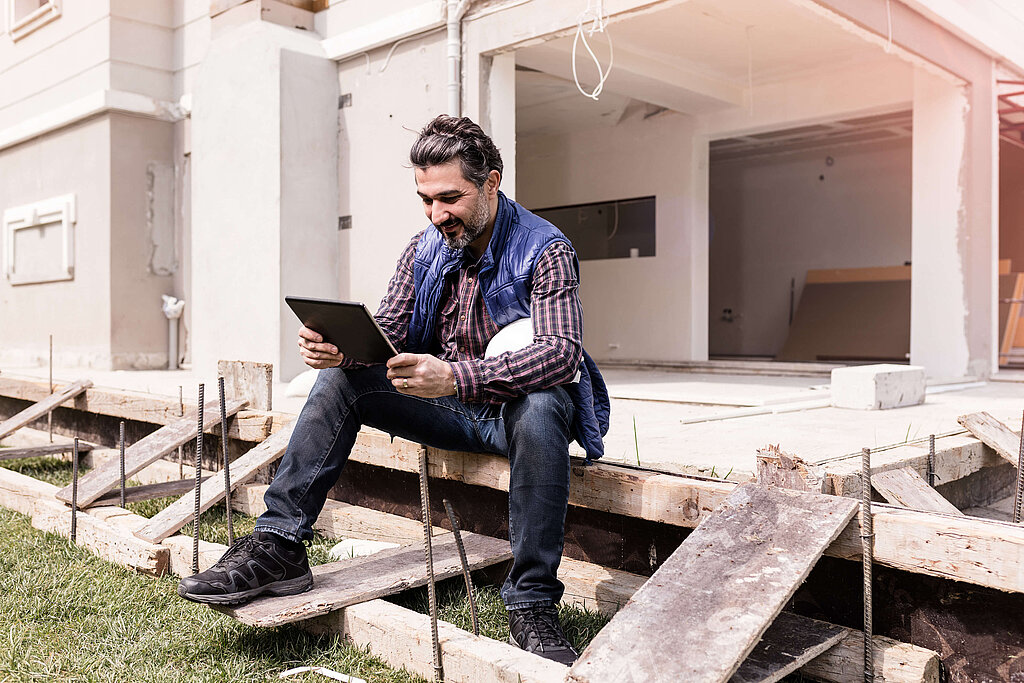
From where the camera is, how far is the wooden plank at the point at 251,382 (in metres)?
4.32

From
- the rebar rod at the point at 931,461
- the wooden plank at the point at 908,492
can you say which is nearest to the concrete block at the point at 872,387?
the rebar rod at the point at 931,461

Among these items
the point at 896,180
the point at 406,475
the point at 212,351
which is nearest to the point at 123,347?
the point at 212,351

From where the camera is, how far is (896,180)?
12055mm

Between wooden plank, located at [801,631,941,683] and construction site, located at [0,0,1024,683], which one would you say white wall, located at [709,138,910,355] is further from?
wooden plank, located at [801,631,941,683]

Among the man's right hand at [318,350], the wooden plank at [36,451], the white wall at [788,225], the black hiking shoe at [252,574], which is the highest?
the white wall at [788,225]

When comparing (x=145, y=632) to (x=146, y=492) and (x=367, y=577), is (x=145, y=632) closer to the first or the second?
(x=367, y=577)

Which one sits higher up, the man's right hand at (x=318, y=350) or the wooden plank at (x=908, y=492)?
the man's right hand at (x=318, y=350)

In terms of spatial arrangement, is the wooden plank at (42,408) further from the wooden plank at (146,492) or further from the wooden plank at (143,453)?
the wooden plank at (146,492)

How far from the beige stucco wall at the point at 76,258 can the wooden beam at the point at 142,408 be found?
7.48 ft

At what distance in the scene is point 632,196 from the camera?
376 inches

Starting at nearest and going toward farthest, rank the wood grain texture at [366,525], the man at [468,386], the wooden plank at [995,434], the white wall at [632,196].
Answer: the man at [468,386]
the wooden plank at [995,434]
the wood grain texture at [366,525]
the white wall at [632,196]

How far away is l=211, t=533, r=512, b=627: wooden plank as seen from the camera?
2359mm

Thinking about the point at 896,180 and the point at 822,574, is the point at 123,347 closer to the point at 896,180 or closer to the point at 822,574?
the point at 822,574

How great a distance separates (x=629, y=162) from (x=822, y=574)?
7.58 m
